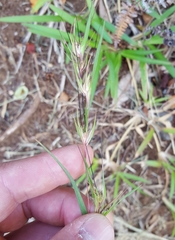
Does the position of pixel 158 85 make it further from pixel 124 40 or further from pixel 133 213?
pixel 133 213

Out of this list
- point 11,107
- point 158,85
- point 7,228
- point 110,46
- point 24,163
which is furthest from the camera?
point 11,107

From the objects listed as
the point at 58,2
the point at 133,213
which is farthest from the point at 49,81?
the point at 133,213

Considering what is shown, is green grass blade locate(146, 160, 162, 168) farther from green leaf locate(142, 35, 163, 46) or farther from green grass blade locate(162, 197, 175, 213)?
green leaf locate(142, 35, 163, 46)

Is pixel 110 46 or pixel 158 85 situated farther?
pixel 158 85

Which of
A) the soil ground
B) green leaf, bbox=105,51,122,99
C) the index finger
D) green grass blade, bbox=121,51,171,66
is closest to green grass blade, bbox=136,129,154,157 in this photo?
the soil ground

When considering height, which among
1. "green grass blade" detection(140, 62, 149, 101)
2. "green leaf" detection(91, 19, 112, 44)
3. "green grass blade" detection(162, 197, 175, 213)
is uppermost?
"green leaf" detection(91, 19, 112, 44)

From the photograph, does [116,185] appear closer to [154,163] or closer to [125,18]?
[154,163]

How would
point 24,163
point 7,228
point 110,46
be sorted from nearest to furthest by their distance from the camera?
point 24,163 → point 7,228 → point 110,46
